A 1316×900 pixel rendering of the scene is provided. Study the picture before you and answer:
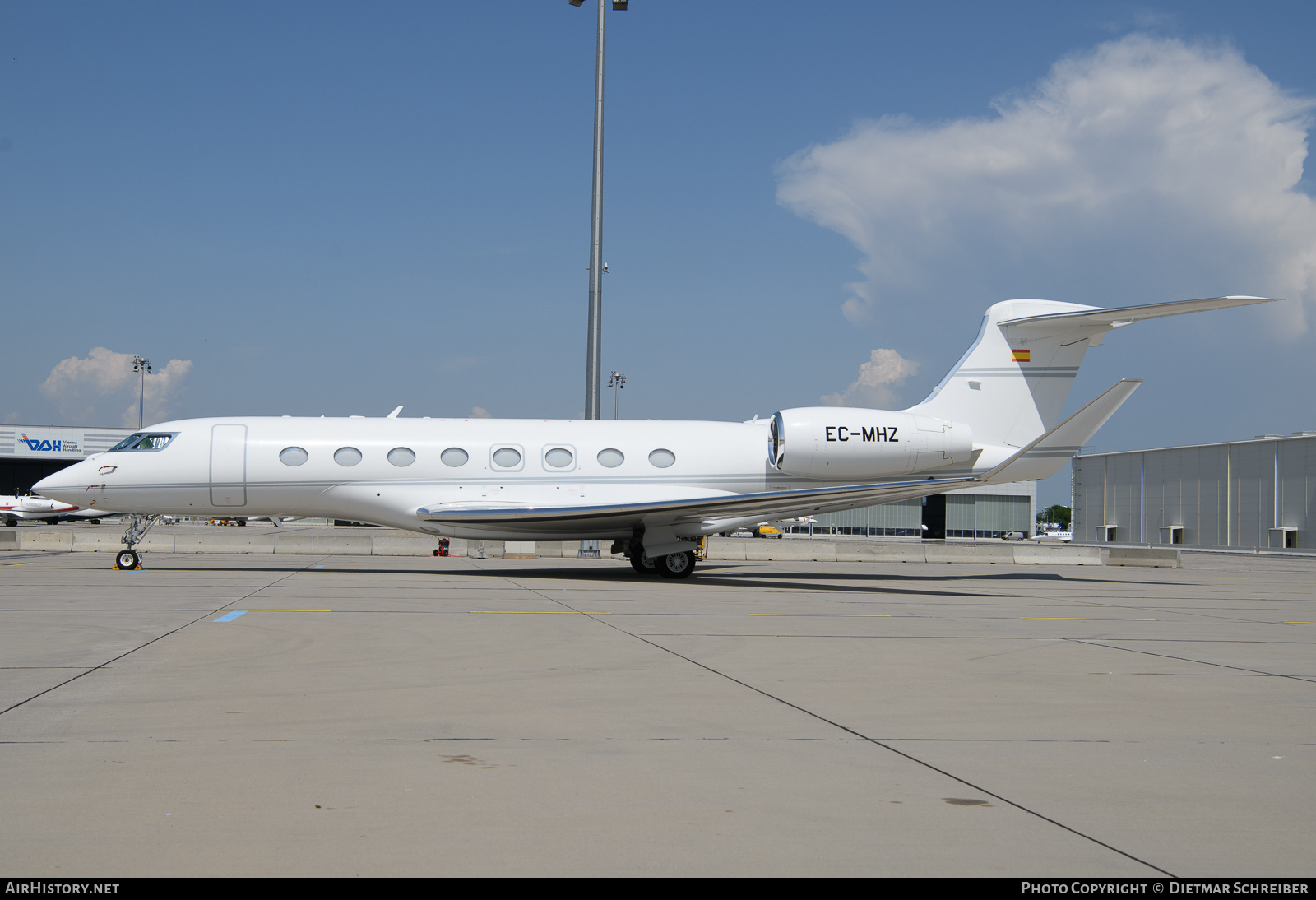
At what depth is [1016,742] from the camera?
5.65 metres

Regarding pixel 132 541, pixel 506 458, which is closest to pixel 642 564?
pixel 506 458

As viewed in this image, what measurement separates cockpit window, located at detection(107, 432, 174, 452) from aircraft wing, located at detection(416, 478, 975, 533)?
5098mm

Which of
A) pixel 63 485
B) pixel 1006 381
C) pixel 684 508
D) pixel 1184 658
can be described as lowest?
pixel 1184 658

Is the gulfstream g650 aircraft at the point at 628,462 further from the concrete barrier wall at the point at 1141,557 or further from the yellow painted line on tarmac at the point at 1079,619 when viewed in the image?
the concrete barrier wall at the point at 1141,557

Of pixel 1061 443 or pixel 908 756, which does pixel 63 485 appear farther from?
pixel 1061 443

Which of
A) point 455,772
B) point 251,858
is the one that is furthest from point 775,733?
point 251,858

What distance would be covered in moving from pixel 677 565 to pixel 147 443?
34.4 ft

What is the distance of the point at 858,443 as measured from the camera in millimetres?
19188

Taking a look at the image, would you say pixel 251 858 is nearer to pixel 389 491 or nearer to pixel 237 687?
pixel 237 687

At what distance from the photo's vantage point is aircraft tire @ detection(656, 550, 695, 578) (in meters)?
19.5

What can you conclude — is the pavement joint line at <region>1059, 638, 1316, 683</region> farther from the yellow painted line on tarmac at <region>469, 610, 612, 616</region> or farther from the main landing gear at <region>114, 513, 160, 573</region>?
the main landing gear at <region>114, 513, 160, 573</region>

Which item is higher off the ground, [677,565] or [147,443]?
[147,443]

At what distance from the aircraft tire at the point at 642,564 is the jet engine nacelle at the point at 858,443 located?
3.33 metres
